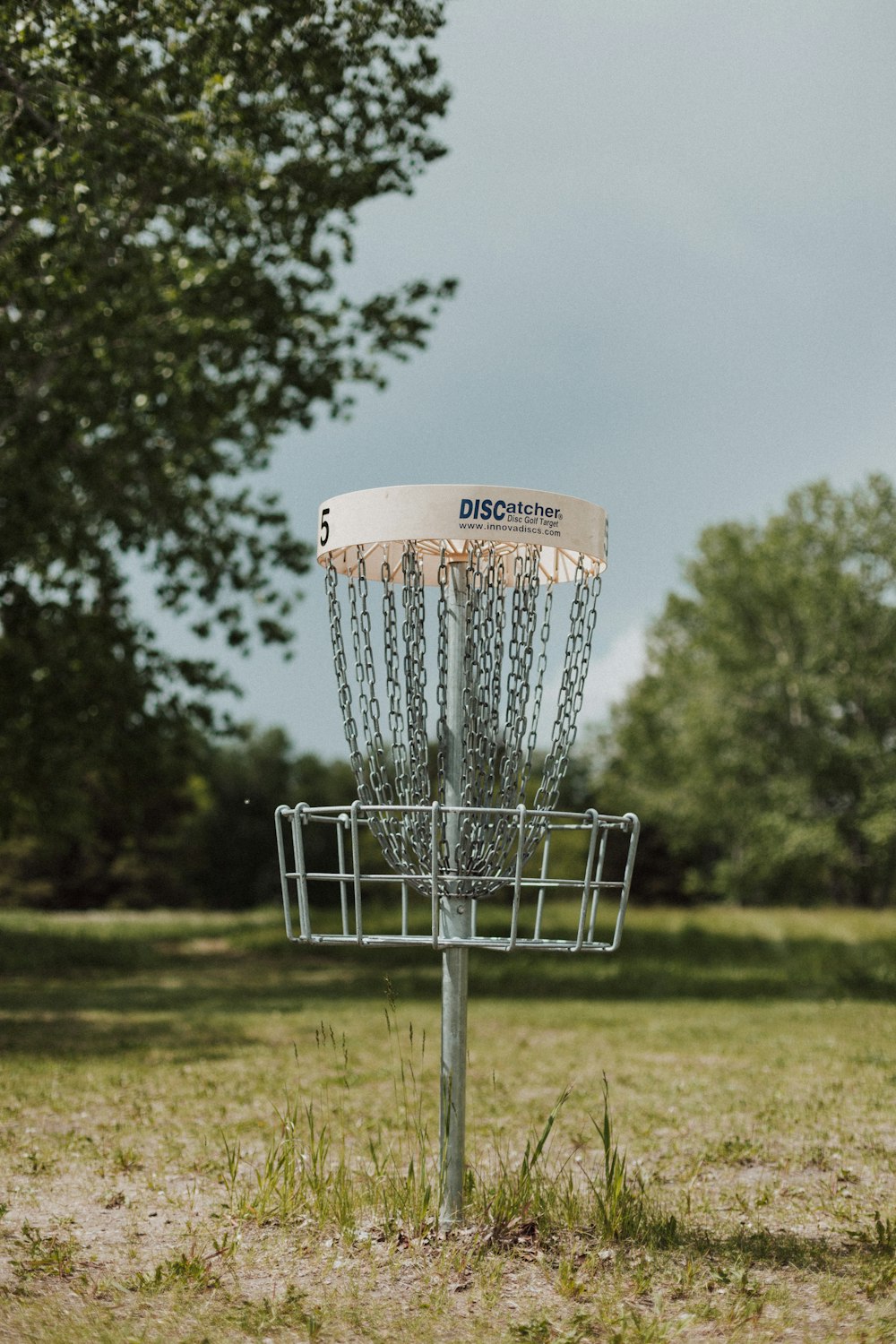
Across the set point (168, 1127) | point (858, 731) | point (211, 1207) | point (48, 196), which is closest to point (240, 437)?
point (48, 196)

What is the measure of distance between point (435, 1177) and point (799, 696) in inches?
1430

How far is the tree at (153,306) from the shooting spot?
1016 cm

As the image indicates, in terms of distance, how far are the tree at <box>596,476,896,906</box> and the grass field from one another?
2472 centimetres

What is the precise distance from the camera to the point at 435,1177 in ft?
18.3

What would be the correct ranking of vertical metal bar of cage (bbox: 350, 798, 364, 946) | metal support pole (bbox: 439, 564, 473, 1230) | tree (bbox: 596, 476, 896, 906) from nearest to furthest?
vertical metal bar of cage (bbox: 350, 798, 364, 946) → metal support pole (bbox: 439, 564, 473, 1230) → tree (bbox: 596, 476, 896, 906)

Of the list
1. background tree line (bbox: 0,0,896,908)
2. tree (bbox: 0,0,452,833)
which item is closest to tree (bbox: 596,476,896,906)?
background tree line (bbox: 0,0,896,908)

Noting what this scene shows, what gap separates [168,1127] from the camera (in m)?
7.49

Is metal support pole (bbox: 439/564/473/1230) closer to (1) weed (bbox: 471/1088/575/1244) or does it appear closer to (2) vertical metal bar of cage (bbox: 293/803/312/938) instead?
(1) weed (bbox: 471/1088/575/1244)

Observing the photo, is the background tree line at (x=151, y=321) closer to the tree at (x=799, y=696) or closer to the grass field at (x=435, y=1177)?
the grass field at (x=435, y=1177)

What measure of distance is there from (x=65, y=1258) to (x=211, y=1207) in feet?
2.88

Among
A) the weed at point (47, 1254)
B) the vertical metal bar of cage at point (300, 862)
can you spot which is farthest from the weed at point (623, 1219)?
the weed at point (47, 1254)

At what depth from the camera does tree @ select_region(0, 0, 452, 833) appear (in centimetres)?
1016

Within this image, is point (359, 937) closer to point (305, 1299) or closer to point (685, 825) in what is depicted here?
point (305, 1299)

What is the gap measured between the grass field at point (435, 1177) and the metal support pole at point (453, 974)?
13cm
